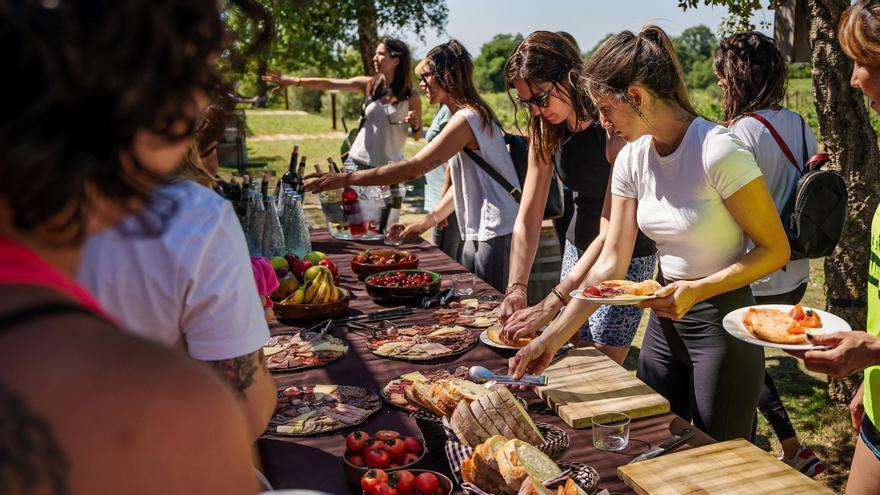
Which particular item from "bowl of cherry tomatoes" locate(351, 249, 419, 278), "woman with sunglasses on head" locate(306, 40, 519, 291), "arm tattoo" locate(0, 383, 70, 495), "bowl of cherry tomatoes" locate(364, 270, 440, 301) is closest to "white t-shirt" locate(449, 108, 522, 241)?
"woman with sunglasses on head" locate(306, 40, 519, 291)

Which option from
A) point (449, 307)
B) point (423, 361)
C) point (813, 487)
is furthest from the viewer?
point (449, 307)

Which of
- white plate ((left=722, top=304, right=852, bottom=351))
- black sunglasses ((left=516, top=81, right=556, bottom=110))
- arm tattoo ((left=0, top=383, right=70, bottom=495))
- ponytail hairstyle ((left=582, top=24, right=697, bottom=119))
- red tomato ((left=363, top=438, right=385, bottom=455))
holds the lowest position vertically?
red tomato ((left=363, top=438, right=385, bottom=455))

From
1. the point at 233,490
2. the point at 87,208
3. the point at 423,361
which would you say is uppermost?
the point at 87,208

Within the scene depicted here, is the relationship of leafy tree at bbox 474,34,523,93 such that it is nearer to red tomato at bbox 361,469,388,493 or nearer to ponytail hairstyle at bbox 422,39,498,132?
Answer: ponytail hairstyle at bbox 422,39,498,132

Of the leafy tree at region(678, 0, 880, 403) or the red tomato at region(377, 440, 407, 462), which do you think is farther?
the leafy tree at region(678, 0, 880, 403)

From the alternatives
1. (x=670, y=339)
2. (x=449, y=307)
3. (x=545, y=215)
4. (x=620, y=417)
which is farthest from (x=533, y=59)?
(x=620, y=417)

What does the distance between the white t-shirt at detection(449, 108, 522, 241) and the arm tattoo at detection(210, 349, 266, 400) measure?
8.70 feet

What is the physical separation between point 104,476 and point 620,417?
1.65m

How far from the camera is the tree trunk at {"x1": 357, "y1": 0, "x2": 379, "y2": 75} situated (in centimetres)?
1302

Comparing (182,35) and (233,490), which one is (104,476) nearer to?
(233,490)

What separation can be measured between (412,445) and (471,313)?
49.4 inches

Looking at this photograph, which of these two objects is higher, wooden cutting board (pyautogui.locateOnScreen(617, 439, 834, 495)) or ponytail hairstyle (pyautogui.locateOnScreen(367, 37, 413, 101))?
ponytail hairstyle (pyautogui.locateOnScreen(367, 37, 413, 101))

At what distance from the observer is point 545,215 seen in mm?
3762

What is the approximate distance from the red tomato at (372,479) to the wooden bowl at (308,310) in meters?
1.42
